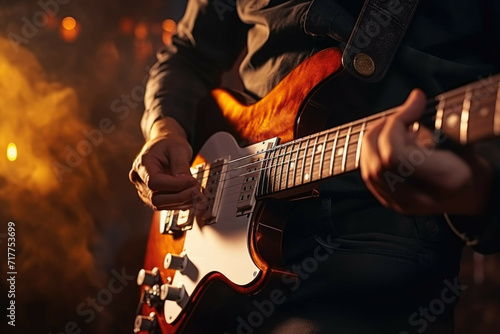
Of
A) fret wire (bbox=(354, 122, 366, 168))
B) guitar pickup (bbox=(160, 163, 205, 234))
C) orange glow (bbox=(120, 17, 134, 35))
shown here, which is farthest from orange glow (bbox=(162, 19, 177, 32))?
fret wire (bbox=(354, 122, 366, 168))

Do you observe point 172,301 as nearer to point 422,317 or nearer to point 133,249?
point 422,317

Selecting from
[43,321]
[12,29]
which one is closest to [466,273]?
[43,321]

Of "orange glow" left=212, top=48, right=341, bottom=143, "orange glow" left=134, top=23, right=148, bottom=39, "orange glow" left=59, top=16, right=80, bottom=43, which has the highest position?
"orange glow" left=134, top=23, right=148, bottom=39

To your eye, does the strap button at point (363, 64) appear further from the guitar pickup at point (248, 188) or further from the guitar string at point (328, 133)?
the guitar pickup at point (248, 188)

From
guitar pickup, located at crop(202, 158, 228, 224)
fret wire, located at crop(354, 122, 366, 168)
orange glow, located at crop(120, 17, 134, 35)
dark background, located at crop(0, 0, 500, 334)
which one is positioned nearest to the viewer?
fret wire, located at crop(354, 122, 366, 168)

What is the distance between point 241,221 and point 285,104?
9.8 inches

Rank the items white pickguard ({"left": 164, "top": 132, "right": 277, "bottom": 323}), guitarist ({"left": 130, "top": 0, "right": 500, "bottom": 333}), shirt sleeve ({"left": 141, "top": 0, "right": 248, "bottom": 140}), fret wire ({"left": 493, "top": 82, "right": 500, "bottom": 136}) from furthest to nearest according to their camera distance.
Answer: shirt sleeve ({"left": 141, "top": 0, "right": 248, "bottom": 140})
white pickguard ({"left": 164, "top": 132, "right": 277, "bottom": 323})
guitarist ({"left": 130, "top": 0, "right": 500, "bottom": 333})
fret wire ({"left": 493, "top": 82, "right": 500, "bottom": 136})

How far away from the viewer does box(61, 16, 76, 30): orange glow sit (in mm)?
2254

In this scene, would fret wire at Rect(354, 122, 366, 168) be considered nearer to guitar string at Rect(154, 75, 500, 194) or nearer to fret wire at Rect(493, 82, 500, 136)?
guitar string at Rect(154, 75, 500, 194)

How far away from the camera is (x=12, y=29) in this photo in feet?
6.89

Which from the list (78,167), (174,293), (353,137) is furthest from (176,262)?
(78,167)

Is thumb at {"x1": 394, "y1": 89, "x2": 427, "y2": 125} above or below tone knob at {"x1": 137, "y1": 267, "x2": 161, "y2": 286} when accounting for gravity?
below

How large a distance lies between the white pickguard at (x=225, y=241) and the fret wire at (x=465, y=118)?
1.46ft

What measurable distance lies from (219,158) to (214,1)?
0.54 m
